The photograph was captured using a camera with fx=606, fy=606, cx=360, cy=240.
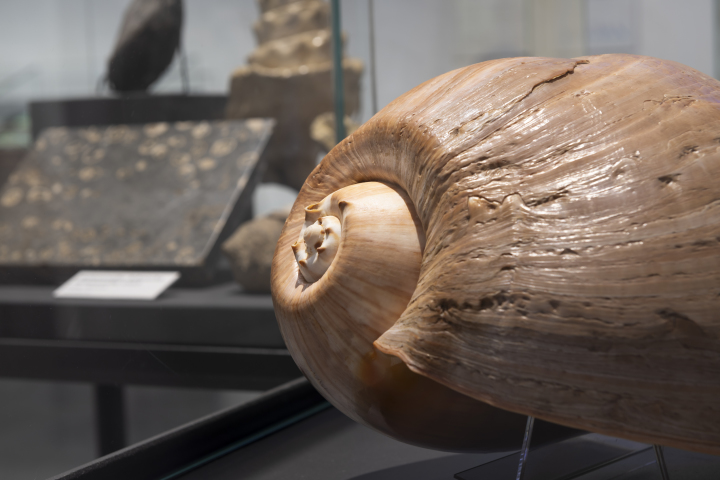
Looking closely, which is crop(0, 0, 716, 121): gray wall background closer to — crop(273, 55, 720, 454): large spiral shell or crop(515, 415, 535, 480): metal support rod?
crop(273, 55, 720, 454): large spiral shell

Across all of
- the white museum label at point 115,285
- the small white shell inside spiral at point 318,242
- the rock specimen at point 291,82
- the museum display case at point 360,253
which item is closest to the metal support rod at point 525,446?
the museum display case at point 360,253

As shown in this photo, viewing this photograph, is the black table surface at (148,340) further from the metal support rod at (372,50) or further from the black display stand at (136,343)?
the metal support rod at (372,50)

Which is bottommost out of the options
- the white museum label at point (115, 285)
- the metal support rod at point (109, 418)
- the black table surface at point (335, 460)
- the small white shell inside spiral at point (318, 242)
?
the black table surface at point (335, 460)

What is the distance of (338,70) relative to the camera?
1.27 meters

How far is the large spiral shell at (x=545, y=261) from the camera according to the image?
458 mm

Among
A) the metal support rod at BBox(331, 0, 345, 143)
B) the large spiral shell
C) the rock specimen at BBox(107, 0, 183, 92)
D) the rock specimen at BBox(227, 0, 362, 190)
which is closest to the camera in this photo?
the large spiral shell

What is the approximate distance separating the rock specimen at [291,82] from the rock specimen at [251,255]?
165 millimetres

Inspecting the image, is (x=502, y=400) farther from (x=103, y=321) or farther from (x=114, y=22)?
(x=114, y=22)

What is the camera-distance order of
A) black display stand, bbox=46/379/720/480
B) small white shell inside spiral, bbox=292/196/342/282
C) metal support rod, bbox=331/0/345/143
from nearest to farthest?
small white shell inside spiral, bbox=292/196/342/282, black display stand, bbox=46/379/720/480, metal support rod, bbox=331/0/345/143

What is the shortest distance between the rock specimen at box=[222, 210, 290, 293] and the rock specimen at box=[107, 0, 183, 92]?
0.40 m

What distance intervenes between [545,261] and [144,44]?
3.16 feet

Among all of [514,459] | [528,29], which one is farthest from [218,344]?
[528,29]

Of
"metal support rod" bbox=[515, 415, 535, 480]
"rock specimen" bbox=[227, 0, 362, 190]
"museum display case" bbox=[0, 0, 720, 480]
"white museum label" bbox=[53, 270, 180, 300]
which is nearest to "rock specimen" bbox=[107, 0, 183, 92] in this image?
"museum display case" bbox=[0, 0, 720, 480]

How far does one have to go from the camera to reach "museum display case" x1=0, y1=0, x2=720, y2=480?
0.47 metres
